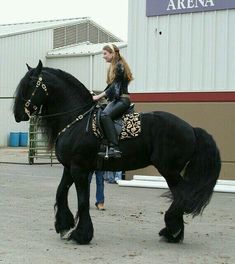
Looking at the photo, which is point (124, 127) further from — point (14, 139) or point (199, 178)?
point (14, 139)

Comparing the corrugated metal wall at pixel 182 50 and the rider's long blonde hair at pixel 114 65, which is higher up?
the corrugated metal wall at pixel 182 50

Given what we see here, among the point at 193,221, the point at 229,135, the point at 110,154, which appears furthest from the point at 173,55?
the point at 110,154

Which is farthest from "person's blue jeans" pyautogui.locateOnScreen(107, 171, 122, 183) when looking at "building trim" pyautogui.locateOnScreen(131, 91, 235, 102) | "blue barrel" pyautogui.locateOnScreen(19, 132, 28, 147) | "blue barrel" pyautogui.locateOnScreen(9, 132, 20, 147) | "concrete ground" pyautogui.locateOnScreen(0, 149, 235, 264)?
"blue barrel" pyautogui.locateOnScreen(19, 132, 28, 147)

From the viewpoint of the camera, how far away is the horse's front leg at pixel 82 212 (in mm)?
7023

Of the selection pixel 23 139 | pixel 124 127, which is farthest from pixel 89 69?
pixel 124 127

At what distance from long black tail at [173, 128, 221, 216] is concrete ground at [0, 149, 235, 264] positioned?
591 mm

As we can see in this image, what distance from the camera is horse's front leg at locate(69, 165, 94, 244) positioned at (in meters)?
7.02

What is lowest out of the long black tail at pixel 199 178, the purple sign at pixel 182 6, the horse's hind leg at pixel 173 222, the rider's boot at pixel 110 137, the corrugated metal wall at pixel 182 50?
the horse's hind leg at pixel 173 222

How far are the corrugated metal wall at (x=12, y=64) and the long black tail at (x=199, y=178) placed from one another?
25692 mm

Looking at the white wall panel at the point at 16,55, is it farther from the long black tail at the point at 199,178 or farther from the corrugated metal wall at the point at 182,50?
the long black tail at the point at 199,178

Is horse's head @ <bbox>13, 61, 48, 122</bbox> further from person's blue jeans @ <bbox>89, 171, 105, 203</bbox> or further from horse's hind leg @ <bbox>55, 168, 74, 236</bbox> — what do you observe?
person's blue jeans @ <bbox>89, 171, 105, 203</bbox>

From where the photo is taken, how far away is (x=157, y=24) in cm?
1448

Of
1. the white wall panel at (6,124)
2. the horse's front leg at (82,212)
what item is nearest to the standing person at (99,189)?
the horse's front leg at (82,212)

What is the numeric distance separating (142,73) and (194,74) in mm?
1514
